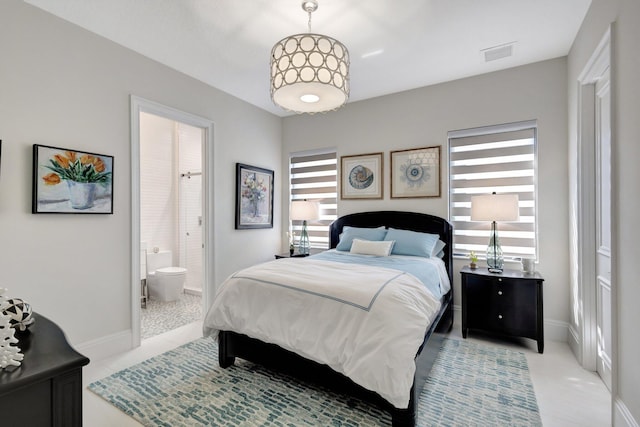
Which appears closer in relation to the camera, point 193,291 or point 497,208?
point 497,208

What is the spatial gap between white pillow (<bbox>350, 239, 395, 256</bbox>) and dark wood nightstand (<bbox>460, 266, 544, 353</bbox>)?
0.78m

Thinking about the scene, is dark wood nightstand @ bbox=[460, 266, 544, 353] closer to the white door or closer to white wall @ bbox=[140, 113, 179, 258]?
the white door

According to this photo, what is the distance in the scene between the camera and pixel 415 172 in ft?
12.7

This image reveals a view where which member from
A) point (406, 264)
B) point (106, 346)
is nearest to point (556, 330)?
point (406, 264)

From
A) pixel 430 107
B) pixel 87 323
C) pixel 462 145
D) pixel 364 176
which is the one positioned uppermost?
pixel 430 107

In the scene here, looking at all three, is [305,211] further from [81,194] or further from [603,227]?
[603,227]

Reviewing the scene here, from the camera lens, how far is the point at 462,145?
364cm

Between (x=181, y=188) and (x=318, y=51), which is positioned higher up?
(x=318, y=51)

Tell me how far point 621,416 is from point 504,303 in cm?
132

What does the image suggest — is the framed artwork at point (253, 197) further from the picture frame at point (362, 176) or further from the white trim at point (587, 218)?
the white trim at point (587, 218)

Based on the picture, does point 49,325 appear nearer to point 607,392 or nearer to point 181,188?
point 607,392

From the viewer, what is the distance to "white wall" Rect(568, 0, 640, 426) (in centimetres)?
159

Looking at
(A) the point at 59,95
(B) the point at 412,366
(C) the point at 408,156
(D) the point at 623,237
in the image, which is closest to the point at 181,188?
(A) the point at 59,95

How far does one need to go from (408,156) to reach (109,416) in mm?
3656
